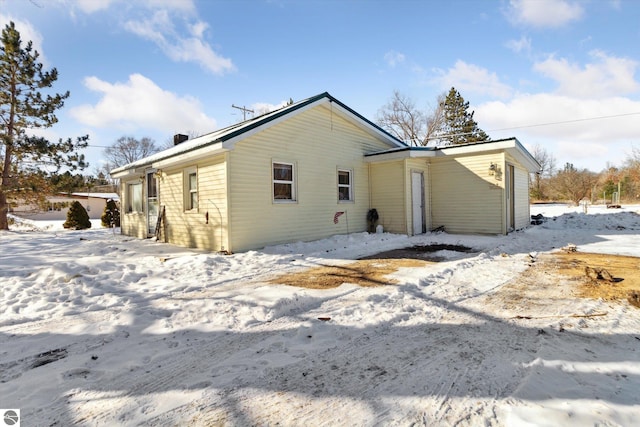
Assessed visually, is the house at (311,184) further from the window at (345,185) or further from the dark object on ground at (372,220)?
the dark object on ground at (372,220)

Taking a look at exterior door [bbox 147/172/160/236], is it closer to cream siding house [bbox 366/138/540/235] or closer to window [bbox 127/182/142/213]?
window [bbox 127/182/142/213]

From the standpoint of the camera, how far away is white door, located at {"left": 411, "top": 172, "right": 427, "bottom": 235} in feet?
39.1

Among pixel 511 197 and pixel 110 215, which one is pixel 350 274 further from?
pixel 110 215

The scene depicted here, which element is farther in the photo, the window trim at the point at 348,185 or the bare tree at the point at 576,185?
the bare tree at the point at 576,185

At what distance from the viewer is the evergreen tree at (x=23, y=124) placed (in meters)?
15.2

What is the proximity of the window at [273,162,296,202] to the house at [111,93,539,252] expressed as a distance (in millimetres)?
34

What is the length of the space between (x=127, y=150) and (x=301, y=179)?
46820mm

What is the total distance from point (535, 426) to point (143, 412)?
2.49 meters

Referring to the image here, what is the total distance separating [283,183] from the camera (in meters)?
9.80

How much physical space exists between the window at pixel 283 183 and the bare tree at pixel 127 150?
146 ft

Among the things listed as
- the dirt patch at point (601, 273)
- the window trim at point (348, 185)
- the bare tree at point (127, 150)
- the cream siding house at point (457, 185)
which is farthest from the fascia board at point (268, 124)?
the bare tree at point (127, 150)

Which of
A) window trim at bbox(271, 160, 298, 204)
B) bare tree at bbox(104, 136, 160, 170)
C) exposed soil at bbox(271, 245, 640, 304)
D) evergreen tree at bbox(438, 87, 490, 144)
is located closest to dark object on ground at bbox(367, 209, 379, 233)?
window trim at bbox(271, 160, 298, 204)

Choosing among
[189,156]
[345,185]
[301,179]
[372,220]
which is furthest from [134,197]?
[372,220]

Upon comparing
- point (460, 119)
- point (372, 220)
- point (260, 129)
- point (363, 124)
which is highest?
point (460, 119)
